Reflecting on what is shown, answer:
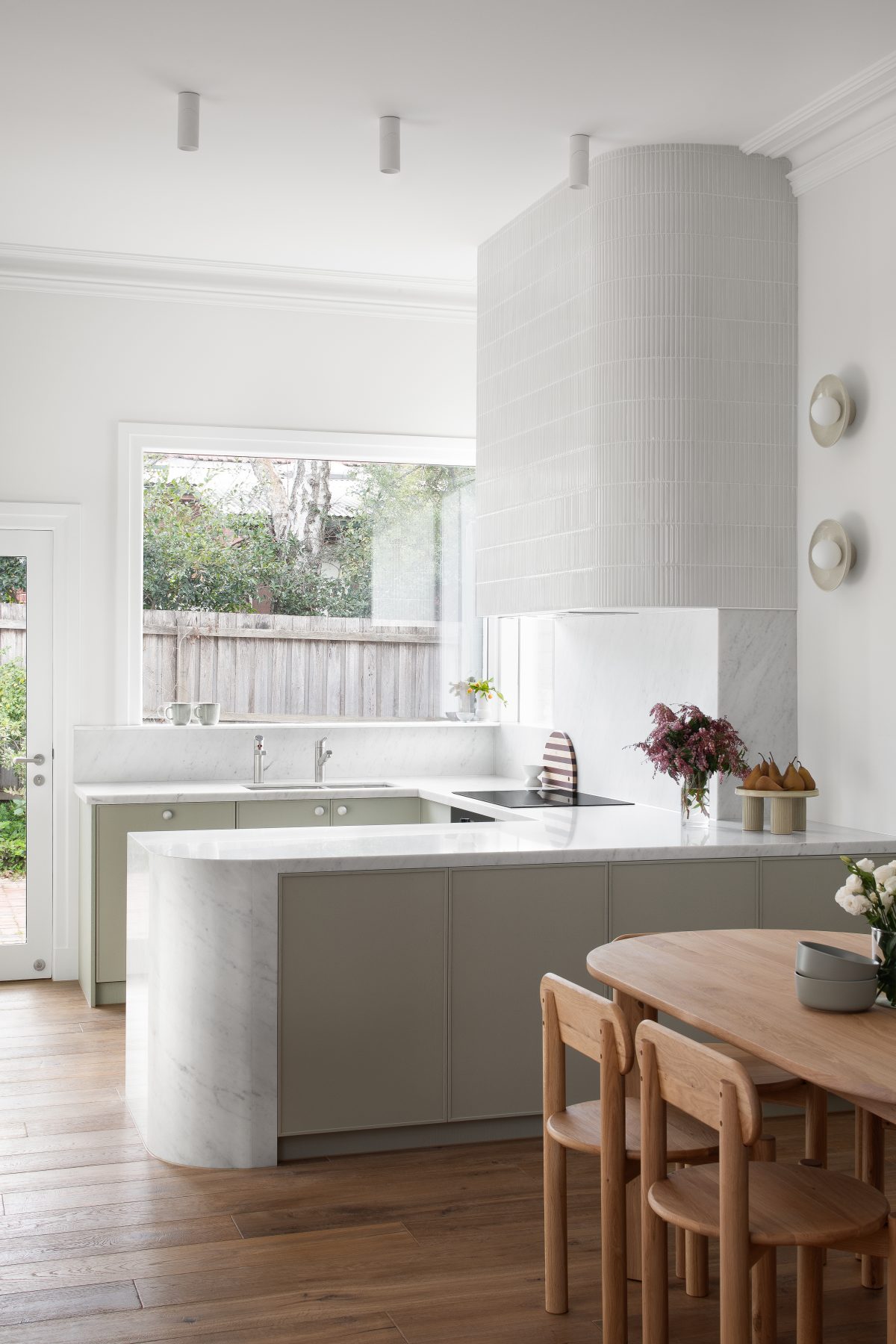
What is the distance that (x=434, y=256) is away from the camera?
18.7ft

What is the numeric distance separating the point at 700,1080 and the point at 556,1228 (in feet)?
2.37

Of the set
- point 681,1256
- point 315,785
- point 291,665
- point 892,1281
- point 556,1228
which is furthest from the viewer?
point 291,665

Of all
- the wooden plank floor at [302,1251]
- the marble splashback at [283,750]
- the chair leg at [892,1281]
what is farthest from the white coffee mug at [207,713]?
the chair leg at [892,1281]

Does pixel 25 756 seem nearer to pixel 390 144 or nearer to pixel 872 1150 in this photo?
pixel 390 144

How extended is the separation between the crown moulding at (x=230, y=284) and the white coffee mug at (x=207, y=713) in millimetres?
1778

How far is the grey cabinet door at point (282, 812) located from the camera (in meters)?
5.51

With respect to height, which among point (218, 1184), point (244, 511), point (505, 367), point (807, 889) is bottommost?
point (218, 1184)

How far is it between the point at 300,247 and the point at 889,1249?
4524mm

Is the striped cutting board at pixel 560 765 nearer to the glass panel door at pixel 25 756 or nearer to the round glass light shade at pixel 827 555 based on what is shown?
the round glass light shade at pixel 827 555

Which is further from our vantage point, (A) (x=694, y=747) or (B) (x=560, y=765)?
(B) (x=560, y=765)

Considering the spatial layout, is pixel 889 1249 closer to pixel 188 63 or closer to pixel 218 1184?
pixel 218 1184

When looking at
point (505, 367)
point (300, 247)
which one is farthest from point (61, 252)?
point (505, 367)

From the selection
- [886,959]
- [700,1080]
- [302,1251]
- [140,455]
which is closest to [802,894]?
[886,959]

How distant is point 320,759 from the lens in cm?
600
